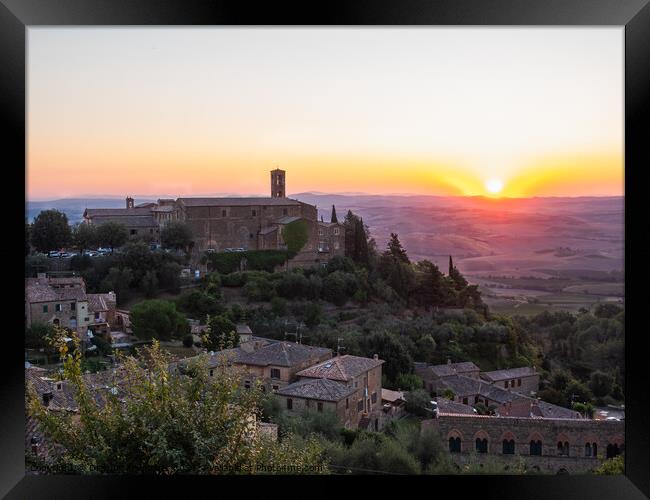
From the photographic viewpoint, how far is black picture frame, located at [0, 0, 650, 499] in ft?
7.86

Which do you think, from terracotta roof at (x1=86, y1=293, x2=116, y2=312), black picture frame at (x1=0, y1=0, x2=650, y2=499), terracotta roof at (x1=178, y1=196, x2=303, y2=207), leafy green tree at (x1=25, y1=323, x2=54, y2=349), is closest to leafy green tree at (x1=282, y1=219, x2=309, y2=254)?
terracotta roof at (x1=178, y1=196, x2=303, y2=207)

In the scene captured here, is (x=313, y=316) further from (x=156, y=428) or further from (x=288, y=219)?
(x=156, y=428)

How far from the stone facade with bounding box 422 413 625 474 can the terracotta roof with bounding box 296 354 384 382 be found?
3.00 feet

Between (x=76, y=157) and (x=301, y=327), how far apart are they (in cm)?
320

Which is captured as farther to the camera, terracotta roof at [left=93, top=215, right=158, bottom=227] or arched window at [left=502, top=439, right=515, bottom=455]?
terracotta roof at [left=93, top=215, right=158, bottom=227]

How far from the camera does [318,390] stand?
21.3 feet

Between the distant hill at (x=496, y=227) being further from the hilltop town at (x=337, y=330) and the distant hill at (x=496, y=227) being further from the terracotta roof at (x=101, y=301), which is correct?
the terracotta roof at (x=101, y=301)

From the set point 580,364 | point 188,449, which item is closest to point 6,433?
point 188,449

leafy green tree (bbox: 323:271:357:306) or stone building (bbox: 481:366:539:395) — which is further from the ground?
leafy green tree (bbox: 323:271:357:306)

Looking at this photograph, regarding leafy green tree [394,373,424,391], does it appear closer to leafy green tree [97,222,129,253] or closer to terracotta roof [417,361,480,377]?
terracotta roof [417,361,480,377]

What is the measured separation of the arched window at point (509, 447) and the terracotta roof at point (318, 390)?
63.1 inches

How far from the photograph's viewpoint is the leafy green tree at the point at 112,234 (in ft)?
23.6

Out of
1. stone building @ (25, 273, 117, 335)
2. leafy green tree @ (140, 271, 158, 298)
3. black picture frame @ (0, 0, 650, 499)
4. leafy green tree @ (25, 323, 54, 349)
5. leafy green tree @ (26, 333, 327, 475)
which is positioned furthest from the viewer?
leafy green tree @ (140, 271, 158, 298)

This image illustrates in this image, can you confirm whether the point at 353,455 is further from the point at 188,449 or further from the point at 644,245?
Answer: the point at 644,245
